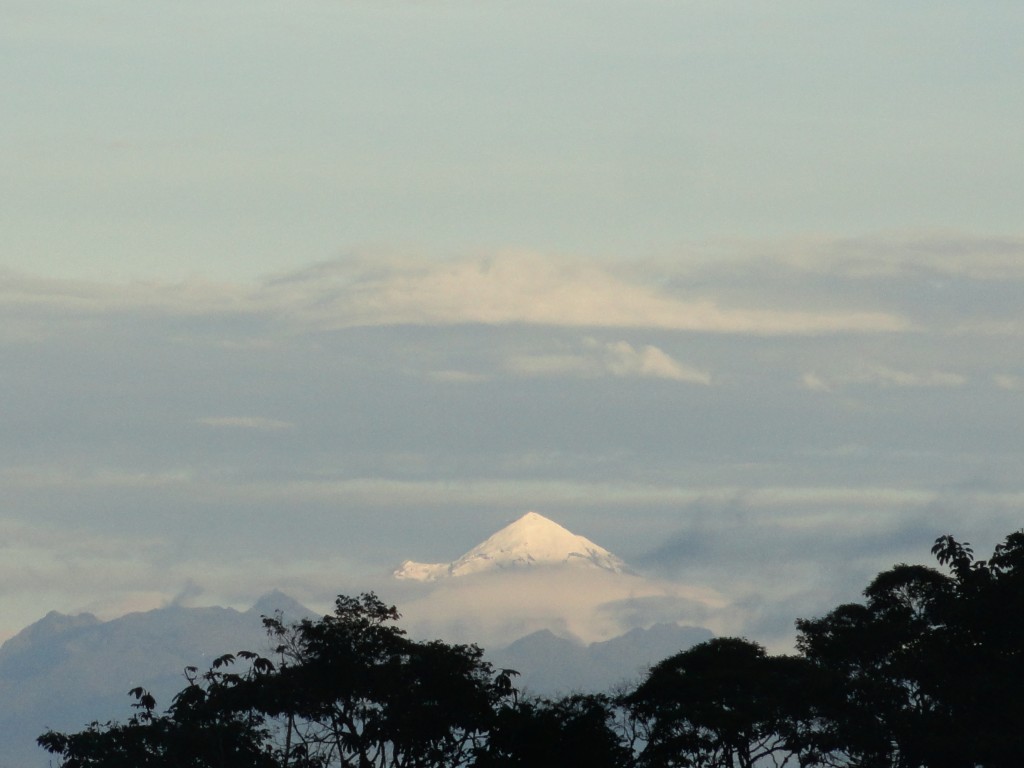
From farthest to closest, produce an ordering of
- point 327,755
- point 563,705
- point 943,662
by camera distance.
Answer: point 563,705
point 327,755
point 943,662

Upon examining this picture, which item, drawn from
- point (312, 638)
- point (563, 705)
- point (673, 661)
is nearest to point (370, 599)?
point (312, 638)

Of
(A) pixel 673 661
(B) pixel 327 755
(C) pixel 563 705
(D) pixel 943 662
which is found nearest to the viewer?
(D) pixel 943 662

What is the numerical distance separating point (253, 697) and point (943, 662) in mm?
33656

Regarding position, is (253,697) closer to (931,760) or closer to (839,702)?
(839,702)

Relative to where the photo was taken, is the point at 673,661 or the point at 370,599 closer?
the point at 370,599

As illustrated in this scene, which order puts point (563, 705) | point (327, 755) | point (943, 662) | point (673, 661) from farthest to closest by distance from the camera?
point (673, 661), point (563, 705), point (327, 755), point (943, 662)

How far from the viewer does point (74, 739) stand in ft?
307

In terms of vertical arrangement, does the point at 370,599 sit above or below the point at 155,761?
above

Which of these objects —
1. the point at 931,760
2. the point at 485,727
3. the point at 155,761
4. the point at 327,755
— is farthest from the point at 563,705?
the point at 931,760

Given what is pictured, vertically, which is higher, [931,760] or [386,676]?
[386,676]

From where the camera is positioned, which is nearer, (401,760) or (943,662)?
(943,662)

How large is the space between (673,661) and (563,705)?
28.7ft

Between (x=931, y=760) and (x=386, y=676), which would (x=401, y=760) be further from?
(x=931, y=760)

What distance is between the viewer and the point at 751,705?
307 ft
